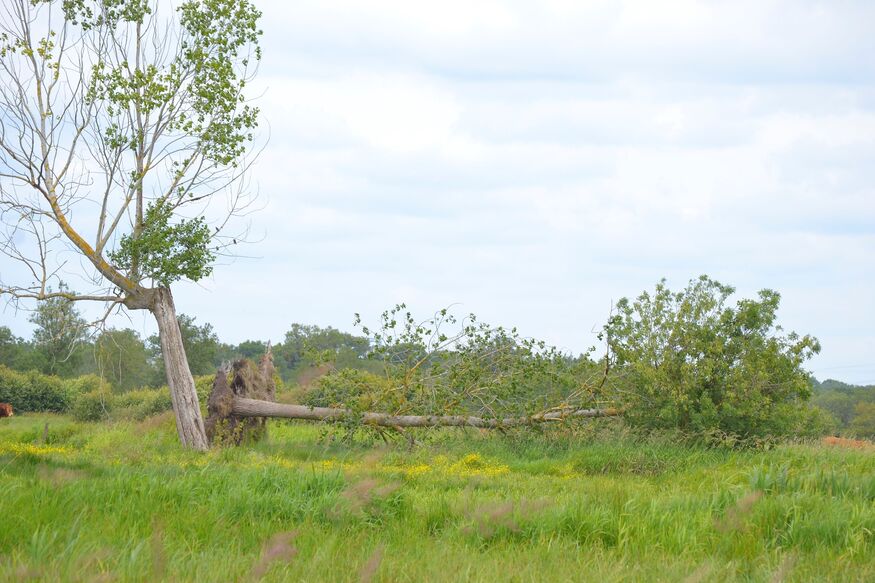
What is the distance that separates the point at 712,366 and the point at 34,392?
3543 cm

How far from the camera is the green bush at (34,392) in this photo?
130 ft

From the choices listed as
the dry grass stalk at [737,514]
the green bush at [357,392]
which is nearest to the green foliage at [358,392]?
the green bush at [357,392]

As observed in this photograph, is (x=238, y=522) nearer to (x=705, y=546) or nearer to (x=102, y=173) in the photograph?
(x=705, y=546)

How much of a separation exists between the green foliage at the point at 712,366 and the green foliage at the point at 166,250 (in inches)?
356

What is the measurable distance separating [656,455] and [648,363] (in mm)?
2685

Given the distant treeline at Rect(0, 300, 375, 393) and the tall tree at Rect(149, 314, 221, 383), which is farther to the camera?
the tall tree at Rect(149, 314, 221, 383)

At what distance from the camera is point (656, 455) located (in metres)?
14.0

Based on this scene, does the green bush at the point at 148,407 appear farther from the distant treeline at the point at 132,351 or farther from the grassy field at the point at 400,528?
the grassy field at the point at 400,528

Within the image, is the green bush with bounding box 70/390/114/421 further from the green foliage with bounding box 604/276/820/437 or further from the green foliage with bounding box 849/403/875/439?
the green foliage with bounding box 849/403/875/439

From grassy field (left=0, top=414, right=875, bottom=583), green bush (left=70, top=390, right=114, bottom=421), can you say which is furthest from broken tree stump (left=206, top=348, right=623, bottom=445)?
green bush (left=70, top=390, right=114, bottom=421)

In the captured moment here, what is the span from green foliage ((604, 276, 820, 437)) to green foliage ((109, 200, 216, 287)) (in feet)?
29.7

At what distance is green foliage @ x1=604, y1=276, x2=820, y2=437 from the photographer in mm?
15484

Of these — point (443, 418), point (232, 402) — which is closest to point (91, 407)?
point (232, 402)

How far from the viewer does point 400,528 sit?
7414 mm
